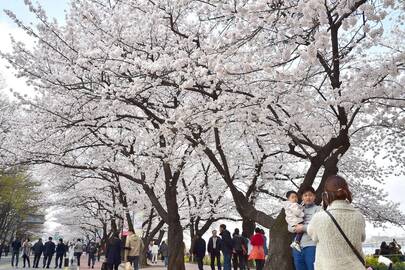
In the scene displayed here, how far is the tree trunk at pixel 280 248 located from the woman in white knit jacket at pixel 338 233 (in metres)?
5.92

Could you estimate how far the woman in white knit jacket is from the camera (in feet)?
10.2

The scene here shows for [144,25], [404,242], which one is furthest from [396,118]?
[404,242]

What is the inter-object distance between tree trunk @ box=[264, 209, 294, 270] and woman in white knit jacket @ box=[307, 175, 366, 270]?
5923 mm

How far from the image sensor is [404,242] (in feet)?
93.7

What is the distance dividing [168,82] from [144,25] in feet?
5.11

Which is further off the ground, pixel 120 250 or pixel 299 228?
pixel 120 250

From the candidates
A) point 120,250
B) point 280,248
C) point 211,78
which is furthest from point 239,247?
point 211,78

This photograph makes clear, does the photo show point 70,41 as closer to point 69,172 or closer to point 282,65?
point 282,65

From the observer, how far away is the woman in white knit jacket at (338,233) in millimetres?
3109

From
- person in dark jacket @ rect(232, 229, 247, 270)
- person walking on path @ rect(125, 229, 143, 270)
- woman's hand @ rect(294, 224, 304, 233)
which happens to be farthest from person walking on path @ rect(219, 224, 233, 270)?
woman's hand @ rect(294, 224, 304, 233)

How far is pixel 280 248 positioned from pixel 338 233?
6207 mm

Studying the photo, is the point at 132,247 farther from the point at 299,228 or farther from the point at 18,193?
the point at 18,193

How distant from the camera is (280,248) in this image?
9102 mm

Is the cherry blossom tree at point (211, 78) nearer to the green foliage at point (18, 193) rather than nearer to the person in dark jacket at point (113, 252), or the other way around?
the person in dark jacket at point (113, 252)
